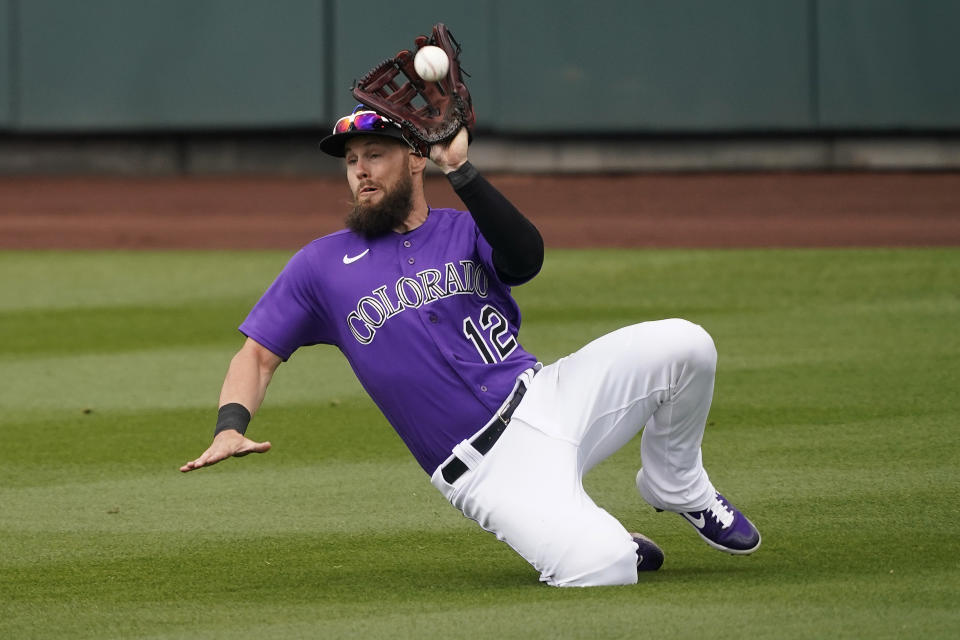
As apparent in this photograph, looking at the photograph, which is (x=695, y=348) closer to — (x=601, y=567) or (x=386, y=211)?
(x=601, y=567)

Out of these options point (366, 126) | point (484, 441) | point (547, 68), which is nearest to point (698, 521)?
point (484, 441)

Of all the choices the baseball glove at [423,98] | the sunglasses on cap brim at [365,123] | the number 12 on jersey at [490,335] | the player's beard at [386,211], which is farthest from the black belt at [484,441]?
the sunglasses on cap brim at [365,123]

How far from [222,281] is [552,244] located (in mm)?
3286

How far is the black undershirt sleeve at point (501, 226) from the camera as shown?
396 centimetres

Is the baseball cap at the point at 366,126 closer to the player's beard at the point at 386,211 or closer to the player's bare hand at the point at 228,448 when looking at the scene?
the player's beard at the point at 386,211

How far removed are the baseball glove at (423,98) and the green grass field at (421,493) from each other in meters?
1.27

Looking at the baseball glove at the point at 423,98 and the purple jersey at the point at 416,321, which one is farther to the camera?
the purple jersey at the point at 416,321

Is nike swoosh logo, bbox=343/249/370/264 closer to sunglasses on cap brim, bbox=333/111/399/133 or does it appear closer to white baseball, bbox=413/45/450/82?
sunglasses on cap brim, bbox=333/111/399/133

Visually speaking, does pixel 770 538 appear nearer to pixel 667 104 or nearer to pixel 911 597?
pixel 911 597

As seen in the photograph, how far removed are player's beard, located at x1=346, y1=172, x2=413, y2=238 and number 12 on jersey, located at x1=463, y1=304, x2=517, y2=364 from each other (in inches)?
14.9

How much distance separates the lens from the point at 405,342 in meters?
4.23

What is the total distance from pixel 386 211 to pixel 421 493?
143cm

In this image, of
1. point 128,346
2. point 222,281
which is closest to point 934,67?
point 222,281

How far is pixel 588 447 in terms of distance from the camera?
14.1 feet
